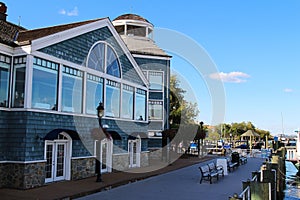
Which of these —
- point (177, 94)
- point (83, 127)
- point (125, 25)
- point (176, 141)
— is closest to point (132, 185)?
point (83, 127)

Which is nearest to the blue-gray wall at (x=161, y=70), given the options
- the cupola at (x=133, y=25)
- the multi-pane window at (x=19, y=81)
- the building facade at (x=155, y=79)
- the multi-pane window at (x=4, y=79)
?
the building facade at (x=155, y=79)

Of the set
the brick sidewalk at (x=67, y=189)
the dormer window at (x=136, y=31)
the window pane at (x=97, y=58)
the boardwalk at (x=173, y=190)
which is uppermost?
the dormer window at (x=136, y=31)

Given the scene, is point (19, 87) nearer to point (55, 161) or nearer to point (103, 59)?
point (55, 161)

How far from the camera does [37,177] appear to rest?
44.8ft

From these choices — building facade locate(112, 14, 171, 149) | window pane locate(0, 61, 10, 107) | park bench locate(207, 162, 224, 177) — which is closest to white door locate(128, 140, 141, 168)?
building facade locate(112, 14, 171, 149)

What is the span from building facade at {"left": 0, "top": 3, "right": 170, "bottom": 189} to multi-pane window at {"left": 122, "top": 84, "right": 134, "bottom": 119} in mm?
62

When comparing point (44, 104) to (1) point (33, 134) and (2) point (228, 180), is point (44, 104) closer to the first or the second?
(1) point (33, 134)

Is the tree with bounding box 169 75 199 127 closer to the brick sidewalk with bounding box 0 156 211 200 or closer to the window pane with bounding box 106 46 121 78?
the window pane with bounding box 106 46 121 78

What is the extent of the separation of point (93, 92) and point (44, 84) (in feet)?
12.5

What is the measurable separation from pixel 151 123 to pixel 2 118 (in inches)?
673

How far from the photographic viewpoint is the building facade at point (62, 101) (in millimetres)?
13422

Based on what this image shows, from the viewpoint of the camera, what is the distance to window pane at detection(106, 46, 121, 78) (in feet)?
63.9

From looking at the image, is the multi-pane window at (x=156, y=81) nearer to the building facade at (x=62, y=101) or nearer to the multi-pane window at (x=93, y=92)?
the building facade at (x=62, y=101)

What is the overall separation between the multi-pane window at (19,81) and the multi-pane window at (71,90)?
85.3 inches
